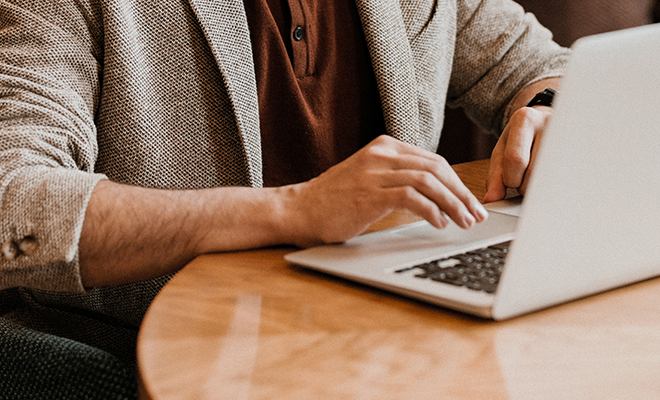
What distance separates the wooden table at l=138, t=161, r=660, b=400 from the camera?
1.23 ft

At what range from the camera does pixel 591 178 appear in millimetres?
406

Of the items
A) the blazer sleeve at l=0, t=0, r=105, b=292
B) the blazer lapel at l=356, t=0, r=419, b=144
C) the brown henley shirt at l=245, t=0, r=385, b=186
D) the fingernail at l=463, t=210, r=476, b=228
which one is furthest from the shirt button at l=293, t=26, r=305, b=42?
the fingernail at l=463, t=210, r=476, b=228

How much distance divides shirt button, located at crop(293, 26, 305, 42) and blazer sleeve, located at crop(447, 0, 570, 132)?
1.47ft

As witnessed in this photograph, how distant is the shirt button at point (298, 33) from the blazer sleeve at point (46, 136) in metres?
0.36

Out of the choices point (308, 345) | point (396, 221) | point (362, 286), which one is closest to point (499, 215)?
point (396, 221)

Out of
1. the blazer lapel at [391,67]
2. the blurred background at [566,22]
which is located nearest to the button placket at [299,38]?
the blazer lapel at [391,67]

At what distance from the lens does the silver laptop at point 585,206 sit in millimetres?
379

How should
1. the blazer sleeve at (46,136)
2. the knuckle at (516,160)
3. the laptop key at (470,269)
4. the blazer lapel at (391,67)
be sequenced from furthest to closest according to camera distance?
the blazer lapel at (391,67) → the knuckle at (516,160) → the blazer sleeve at (46,136) → the laptop key at (470,269)

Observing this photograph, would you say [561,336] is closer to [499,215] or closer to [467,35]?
[499,215]

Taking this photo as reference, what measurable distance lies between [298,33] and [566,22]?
0.88 meters

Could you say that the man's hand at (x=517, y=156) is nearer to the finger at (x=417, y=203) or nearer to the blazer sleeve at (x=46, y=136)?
the finger at (x=417, y=203)

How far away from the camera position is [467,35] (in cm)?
138

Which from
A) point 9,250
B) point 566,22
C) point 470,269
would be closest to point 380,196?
point 470,269

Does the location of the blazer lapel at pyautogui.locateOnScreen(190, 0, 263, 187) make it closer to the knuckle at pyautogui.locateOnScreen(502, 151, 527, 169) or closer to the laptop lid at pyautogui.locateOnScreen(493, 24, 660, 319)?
the knuckle at pyautogui.locateOnScreen(502, 151, 527, 169)
